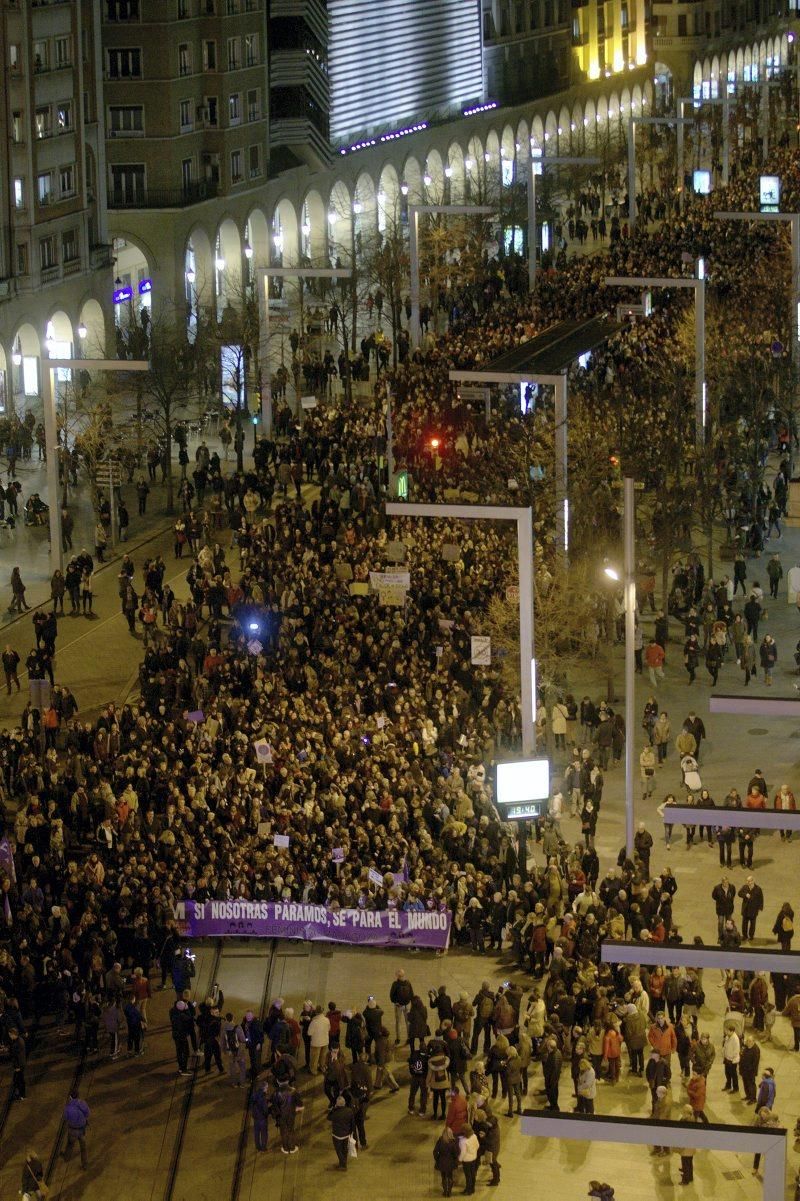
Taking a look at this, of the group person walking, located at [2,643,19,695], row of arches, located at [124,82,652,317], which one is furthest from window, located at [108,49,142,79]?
person walking, located at [2,643,19,695]

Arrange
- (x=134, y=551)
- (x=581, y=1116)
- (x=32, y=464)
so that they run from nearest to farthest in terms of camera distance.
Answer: (x=581, y=1116)
(x=134, y=551)
(x=32, y=464)

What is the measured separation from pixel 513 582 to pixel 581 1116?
29.0m

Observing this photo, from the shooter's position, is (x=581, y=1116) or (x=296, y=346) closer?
(x=581, y=1116)

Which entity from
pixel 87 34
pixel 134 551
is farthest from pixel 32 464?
pixel 87 34

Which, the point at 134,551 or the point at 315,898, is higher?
the point at 134,551

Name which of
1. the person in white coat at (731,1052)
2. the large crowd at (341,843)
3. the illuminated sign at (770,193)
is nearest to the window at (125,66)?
the illuminated sign at (770,193)

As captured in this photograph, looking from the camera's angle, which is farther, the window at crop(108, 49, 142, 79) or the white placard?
the window at crop(108, 49, 142, 79)

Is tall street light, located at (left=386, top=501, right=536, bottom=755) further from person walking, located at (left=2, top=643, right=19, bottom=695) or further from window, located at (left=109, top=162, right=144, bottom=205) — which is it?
window, located at (left=109, top=162, right=144, bottom=205)

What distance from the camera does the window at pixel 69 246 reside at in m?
76.3

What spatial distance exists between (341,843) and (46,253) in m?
43.9

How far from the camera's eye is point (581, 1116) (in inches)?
716

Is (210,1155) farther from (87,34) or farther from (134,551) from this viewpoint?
(87,34)

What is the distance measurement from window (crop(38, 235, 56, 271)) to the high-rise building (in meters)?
0.03

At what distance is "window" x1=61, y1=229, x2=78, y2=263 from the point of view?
7631cm
